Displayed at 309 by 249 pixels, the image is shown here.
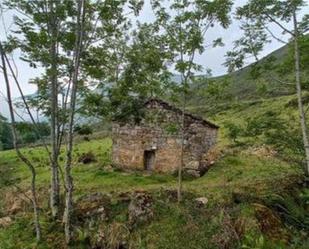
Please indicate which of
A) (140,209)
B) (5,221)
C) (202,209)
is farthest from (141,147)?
(5,221)

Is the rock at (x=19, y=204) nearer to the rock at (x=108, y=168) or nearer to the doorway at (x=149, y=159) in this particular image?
the rock at (x=108, y=168)

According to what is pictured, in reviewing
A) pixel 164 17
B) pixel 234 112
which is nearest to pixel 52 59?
pixel 164 17

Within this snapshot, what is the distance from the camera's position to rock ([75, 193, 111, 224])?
15.1 meters

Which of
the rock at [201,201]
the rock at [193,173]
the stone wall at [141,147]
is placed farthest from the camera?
the stone wall at [141,147]

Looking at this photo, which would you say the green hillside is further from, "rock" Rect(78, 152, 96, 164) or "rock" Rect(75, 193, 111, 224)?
"rock" Rect(78, 152, 96, 164)


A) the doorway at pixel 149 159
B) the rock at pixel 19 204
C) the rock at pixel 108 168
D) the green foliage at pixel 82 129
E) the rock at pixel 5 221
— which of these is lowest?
the rock at pixel 5 221

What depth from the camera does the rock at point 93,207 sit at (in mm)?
15113

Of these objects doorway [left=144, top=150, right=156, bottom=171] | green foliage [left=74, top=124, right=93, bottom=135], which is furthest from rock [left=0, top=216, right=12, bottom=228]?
doorway [left=144, top=150, right=156, bottom=171]

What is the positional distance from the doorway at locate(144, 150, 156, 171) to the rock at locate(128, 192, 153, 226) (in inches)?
255

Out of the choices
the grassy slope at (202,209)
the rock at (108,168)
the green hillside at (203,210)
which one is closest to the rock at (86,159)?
the grassy slope at (202,209)

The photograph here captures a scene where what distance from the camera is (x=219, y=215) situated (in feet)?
46.1

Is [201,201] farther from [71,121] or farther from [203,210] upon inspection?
[71,121]

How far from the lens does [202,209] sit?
14805 millimetres

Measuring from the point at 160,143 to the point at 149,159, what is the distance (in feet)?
3.71
